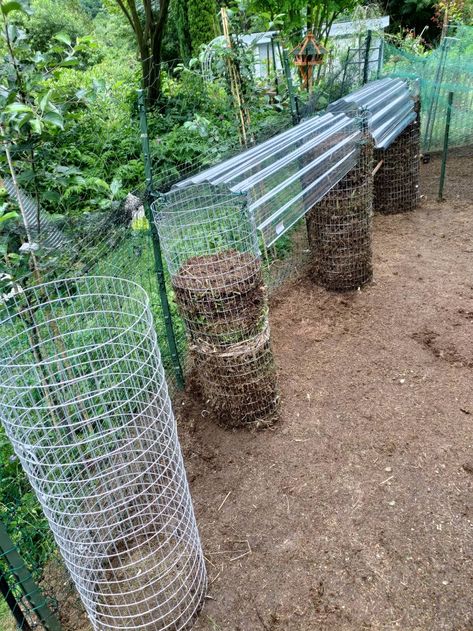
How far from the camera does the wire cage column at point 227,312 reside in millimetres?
2836

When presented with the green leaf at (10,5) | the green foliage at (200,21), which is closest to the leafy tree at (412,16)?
the green foliage at (200,21)

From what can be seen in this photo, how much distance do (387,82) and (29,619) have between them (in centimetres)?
731

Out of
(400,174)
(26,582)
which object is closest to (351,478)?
(26,582)

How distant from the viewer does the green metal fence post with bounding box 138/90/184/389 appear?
2.88m

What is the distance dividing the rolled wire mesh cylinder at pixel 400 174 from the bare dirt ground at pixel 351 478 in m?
2.18

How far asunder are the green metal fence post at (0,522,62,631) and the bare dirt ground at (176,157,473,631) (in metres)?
0.68

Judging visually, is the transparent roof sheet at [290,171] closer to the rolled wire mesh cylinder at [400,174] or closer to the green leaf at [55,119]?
the green leaf at [55,119]

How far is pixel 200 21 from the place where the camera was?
8766 mm

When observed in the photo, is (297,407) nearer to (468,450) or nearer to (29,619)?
Answer: (468,450)

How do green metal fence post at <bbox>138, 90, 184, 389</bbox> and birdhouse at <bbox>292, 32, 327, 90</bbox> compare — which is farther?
birdhouse at <bbox>292, 32, 327, 90</bbox>

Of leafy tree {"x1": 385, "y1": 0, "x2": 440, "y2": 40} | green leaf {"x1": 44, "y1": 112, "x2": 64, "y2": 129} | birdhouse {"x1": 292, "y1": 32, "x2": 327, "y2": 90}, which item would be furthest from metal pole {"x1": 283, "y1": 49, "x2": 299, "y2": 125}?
leafy tree {"x1": 385, "y1": 0, "x2": 440, "y2": 40}

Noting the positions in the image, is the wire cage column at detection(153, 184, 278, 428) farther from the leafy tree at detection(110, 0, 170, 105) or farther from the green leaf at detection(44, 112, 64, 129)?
the leafy tree at detection(110, 0, 170, 105)

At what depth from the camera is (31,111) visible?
6.07 feet

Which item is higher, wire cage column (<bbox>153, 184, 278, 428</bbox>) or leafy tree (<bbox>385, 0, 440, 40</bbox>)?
leafy tree (<bbox>385, 0, 440, 40</bbox>)
